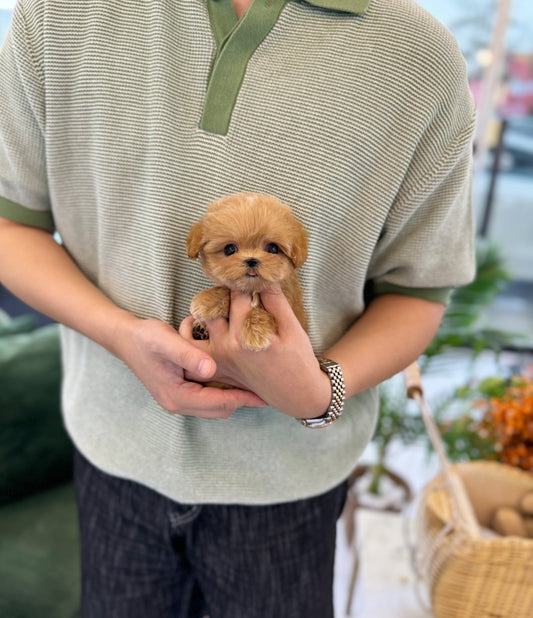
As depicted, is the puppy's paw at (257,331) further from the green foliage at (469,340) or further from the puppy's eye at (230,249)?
the green foliage at (469,340)

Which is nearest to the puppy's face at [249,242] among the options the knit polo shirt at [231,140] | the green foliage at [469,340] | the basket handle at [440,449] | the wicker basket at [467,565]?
the knit polo shirt at [231,140]

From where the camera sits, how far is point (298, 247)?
63 centimetres

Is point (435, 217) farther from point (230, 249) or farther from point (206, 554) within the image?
point (206, 554)

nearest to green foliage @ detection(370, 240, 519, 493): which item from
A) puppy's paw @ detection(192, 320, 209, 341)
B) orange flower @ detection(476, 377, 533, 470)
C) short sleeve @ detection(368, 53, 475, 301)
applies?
orange flower @ detection(476, 377, 533, 470)

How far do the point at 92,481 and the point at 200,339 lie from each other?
1.26ft

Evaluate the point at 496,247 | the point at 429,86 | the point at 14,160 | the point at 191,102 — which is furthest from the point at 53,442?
the point at 496,247

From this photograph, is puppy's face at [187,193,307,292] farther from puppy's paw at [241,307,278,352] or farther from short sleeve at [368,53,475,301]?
short sleeve at [368,53,475,301]

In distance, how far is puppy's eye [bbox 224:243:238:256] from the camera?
0.63m

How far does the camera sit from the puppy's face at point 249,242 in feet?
2.01

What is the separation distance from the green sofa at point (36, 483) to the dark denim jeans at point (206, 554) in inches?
27.8

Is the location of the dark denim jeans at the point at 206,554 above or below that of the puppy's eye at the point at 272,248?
below

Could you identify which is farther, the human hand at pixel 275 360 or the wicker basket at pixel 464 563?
the wicker basket at pixel 464 563

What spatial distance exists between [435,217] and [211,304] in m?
0.36

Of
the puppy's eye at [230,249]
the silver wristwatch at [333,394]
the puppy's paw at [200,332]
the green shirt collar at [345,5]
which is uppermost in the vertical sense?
the green shirt collar at [345,5]
